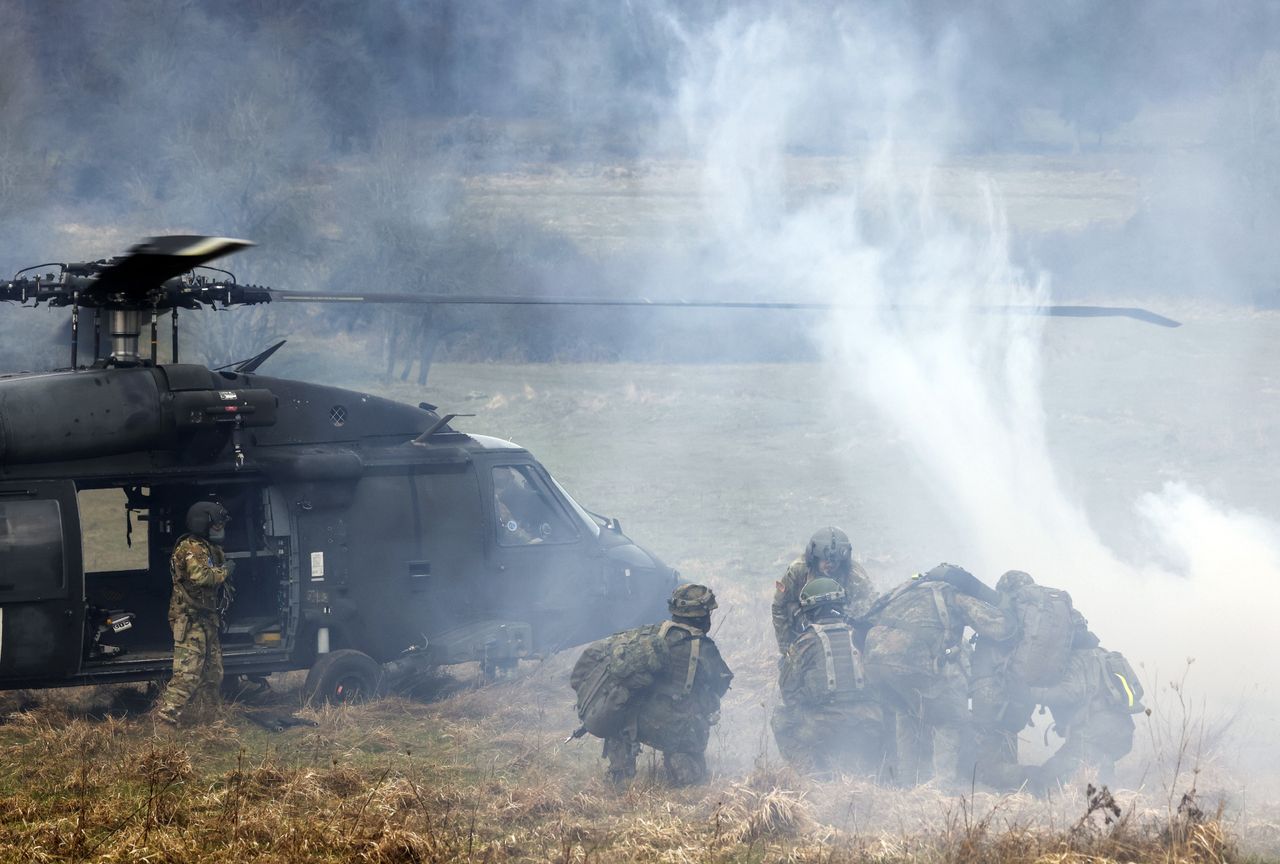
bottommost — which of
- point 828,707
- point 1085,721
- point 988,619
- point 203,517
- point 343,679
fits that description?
point 343,679

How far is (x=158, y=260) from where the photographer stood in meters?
8.73

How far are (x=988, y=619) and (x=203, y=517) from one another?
238 inches

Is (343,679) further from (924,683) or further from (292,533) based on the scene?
(924,683)

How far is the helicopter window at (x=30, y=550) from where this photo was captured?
9141mm

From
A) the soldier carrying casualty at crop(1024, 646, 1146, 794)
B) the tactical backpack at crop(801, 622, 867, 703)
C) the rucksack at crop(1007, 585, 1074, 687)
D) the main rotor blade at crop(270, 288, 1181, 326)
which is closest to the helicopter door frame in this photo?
the main rotor blade at crop(270, 288, 1181, 326)

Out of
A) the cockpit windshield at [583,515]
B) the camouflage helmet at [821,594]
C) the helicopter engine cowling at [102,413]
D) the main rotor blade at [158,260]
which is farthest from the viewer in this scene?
the cockpit windshield at [583,515]

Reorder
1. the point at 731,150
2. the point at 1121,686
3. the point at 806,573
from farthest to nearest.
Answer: the point at 731,150 → the point at 806,573 → the point at 1121,686

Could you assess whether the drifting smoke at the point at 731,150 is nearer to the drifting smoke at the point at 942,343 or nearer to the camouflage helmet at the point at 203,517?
the drifting smoke at the point at 942,343

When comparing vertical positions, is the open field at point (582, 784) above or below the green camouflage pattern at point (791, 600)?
below

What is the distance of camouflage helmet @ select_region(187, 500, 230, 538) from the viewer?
9734 mm

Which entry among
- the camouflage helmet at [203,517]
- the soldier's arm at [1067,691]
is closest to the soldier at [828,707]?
the soldier's arm at [1067,691]

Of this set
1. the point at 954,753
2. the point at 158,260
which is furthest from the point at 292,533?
the point at 954,753

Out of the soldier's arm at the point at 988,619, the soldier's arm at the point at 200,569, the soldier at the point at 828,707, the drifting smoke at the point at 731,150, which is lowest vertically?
the soldier at the point at 828,707

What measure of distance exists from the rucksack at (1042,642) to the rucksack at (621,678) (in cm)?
265
